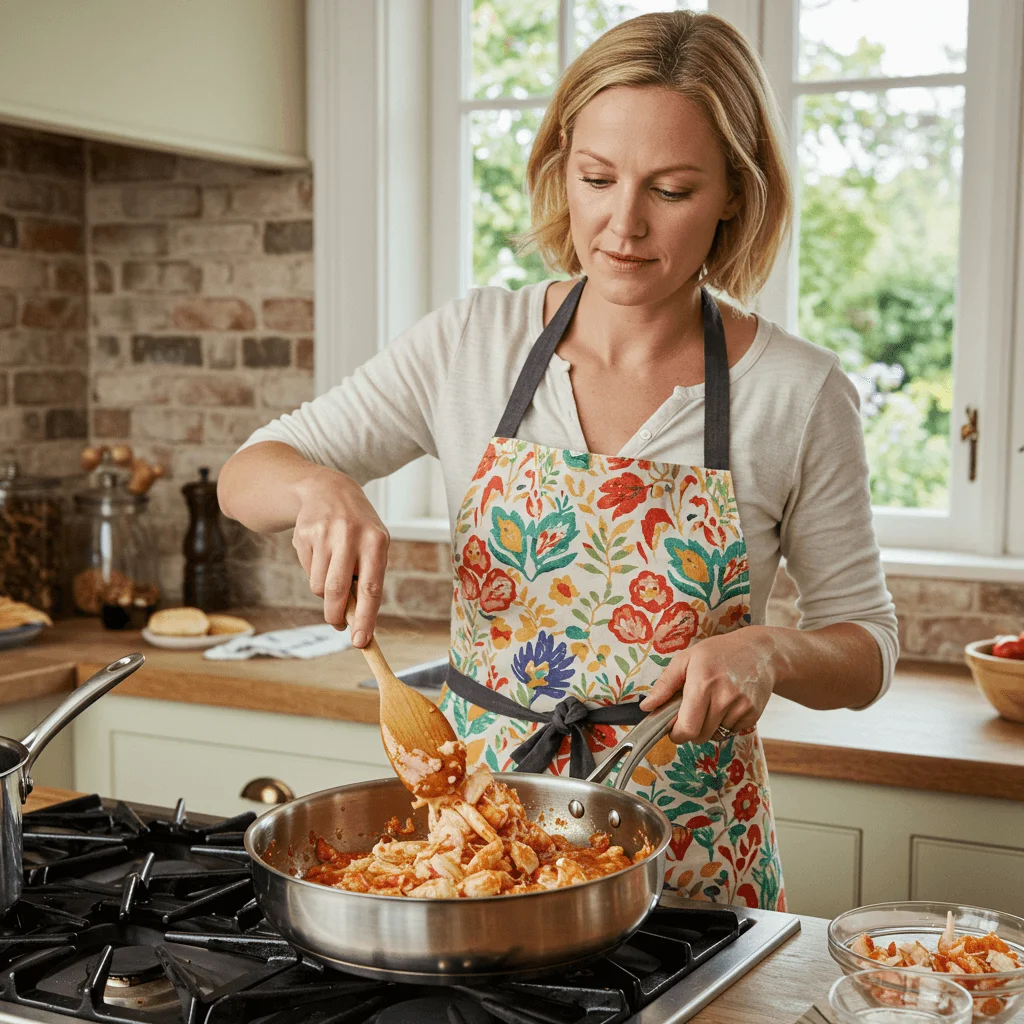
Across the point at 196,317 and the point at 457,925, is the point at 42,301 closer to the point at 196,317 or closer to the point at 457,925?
the point at 196,317

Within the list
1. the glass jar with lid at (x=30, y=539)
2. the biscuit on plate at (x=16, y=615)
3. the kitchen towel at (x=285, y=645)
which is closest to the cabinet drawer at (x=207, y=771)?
the kitchen towel at (x=285, y=645)

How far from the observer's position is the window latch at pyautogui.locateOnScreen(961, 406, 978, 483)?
2805 mm

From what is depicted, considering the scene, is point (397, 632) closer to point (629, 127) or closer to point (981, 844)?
point (981, 844)

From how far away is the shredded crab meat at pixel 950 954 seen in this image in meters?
1.02

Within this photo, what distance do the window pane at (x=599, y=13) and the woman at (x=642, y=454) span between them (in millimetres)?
1435

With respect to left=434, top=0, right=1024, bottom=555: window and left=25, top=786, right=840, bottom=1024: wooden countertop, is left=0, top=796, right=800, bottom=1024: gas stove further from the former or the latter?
left=434, top=0, right=1024, bottom=555: window

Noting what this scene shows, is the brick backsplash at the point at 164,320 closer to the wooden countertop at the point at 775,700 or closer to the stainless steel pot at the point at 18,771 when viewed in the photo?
the wooden countertop at the point at 775,700

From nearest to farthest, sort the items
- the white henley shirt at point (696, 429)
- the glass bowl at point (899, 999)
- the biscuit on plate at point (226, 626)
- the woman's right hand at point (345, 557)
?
the glass bowl at point (899, 999), the woman's right hand at point (345, 557), the white henley shirt at point (696, 429), the biscuit on plate at point (226, 626)

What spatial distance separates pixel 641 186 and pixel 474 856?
2.50 ft

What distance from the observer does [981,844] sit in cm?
208

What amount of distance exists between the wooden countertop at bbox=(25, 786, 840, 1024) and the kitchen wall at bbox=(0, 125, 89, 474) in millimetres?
2481

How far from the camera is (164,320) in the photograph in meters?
3.35

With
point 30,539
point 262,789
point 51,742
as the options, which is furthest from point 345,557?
point 30,539

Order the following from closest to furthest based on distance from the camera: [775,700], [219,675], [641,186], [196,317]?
1. [641,186]
2. [775,700]
3. [219,675]
4. [196,317]
